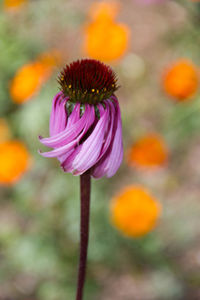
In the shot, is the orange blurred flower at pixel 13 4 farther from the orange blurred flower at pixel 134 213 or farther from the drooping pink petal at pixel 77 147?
the drooping pink petal at pixel 77 147

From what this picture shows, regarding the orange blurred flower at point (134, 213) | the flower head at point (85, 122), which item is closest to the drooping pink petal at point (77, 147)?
the flower head at point (85, 122)

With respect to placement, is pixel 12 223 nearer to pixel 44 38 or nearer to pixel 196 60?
pixel 196 60

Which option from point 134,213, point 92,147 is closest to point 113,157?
point 92,147

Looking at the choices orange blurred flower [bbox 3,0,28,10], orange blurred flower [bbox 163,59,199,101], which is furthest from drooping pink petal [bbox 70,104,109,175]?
orange blurred flower [bbox 3,0,28,10]

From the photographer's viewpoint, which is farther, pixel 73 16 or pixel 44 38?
pixel 44 38

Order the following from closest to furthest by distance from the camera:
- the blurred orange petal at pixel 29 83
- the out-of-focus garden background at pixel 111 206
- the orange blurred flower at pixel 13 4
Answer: the out-of-focus garden background at pixel 111 206, the blurred orange petal at pixel 29 83, the orange blurred flower at pixel 13 4

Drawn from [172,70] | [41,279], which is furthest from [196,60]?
[41,279]
